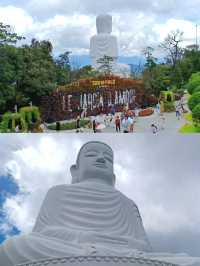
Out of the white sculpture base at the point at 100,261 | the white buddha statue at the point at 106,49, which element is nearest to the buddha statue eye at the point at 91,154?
the white sculpture base at the point at 100,261

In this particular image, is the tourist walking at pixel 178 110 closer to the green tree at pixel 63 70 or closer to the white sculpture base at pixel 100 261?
the green tree at pixel 63 70

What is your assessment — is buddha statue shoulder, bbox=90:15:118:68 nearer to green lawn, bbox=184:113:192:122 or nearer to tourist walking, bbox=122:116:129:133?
green lawn, bbox=184:113:192:122

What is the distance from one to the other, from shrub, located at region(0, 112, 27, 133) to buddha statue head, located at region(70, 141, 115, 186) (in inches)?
79.0

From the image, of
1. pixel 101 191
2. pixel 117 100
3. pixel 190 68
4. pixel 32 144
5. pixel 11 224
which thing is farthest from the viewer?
pixel 190 68

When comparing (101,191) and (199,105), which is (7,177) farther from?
(199,105)

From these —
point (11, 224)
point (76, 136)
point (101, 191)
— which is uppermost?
point (76, 136)

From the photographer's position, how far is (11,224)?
322 cm

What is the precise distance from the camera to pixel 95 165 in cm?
308

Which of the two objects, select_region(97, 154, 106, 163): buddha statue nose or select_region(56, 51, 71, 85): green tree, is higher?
select_region(56, 51, 71, 85): green tree

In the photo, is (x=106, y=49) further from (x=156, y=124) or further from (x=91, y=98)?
(x=156, y=124)

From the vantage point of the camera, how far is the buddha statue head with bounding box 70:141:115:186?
10.0ft

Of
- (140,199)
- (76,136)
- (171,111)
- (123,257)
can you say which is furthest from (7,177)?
(171,111)

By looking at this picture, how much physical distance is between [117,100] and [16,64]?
1.02m

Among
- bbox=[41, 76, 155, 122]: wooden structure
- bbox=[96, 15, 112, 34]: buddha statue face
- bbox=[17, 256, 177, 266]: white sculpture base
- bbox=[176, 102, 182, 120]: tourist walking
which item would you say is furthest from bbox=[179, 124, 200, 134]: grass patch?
bbox=[17, 256, 177, 266]: white sculpture base
